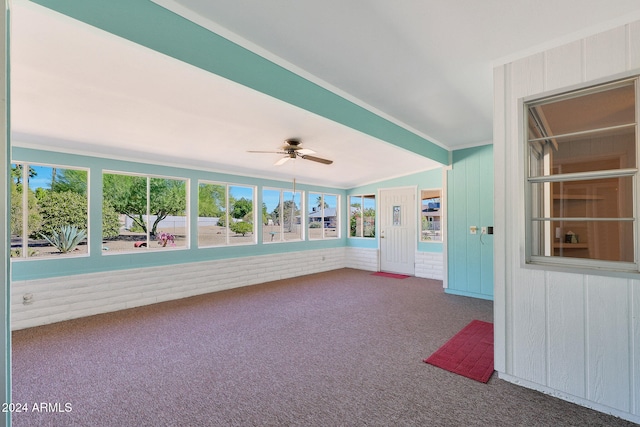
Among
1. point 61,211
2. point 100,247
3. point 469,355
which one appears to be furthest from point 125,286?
point 469,355

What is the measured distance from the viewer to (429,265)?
21.4 feet

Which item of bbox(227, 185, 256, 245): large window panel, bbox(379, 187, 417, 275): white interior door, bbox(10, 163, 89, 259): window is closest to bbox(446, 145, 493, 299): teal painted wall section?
bbox(379, 187, 417, 275): white interior door

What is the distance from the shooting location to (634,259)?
6.34ft

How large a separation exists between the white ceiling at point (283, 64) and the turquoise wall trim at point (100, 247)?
229 millimetres

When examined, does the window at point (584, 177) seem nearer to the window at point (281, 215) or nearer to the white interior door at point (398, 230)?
the white interior door at point (398, 230)

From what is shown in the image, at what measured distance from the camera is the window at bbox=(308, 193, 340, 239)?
25.1 feet

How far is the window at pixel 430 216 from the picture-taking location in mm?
6523

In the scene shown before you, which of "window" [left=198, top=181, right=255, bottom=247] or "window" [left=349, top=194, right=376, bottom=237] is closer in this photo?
"window" [left=198, top=181, right=255, bottom=247]

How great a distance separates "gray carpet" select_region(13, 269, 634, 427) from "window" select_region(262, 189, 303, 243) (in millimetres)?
2464

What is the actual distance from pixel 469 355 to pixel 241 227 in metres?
Answer: 4.66

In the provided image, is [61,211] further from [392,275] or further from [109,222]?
[392,275]

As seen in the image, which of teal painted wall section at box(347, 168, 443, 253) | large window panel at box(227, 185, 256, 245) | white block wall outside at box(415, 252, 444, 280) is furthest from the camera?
teal painted wall section at box(347, 168, 443, 253)

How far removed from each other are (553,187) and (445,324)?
210 cm

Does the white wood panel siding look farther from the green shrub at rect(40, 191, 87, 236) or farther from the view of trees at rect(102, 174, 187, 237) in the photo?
the green shrub at rect(40, 191, 87, 236)
